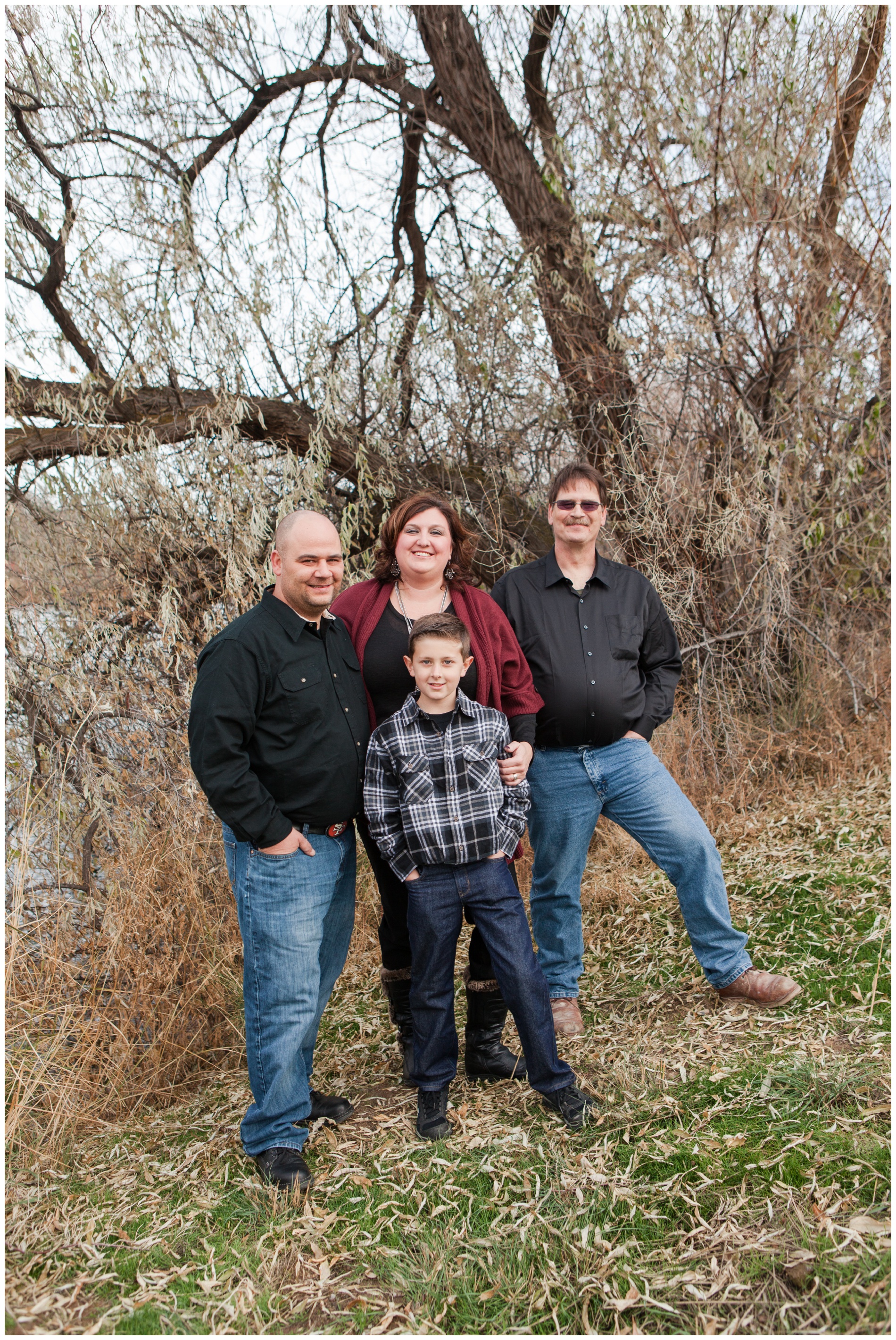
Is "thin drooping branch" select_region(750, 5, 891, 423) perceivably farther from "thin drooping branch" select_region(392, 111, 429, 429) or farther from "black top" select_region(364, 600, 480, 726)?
"black top" select_region(364, 600, 480, 726)

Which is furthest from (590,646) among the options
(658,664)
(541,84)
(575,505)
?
(541,84)

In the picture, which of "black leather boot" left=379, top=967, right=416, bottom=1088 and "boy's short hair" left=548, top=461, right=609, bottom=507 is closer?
"black leather boot" left=379, top=967, right=416, bottom=1088

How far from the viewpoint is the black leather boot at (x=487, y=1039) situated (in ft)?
10.3

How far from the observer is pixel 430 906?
2.76m

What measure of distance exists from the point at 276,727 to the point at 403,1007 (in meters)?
1.22

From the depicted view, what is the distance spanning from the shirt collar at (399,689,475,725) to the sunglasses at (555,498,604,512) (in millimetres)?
891

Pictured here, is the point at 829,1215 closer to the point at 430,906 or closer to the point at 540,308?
the point at 430,906

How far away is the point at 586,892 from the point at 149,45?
5.93m

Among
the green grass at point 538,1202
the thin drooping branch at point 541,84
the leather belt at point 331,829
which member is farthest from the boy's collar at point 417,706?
the thin drooping branch at point 541,84

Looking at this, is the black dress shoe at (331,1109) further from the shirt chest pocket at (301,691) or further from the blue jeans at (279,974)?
the shirt chest pocket at (301,691)

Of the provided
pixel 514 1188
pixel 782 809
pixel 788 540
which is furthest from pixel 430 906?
pixel 788 540

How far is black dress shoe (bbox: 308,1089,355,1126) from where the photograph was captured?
302 cm

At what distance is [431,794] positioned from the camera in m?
2.75

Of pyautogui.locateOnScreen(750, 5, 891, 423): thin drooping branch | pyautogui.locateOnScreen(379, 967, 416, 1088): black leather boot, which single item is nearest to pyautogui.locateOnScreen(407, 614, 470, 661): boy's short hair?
pyautogui.locateOnScreen(379, 967, 416, 1088): black leather boot
